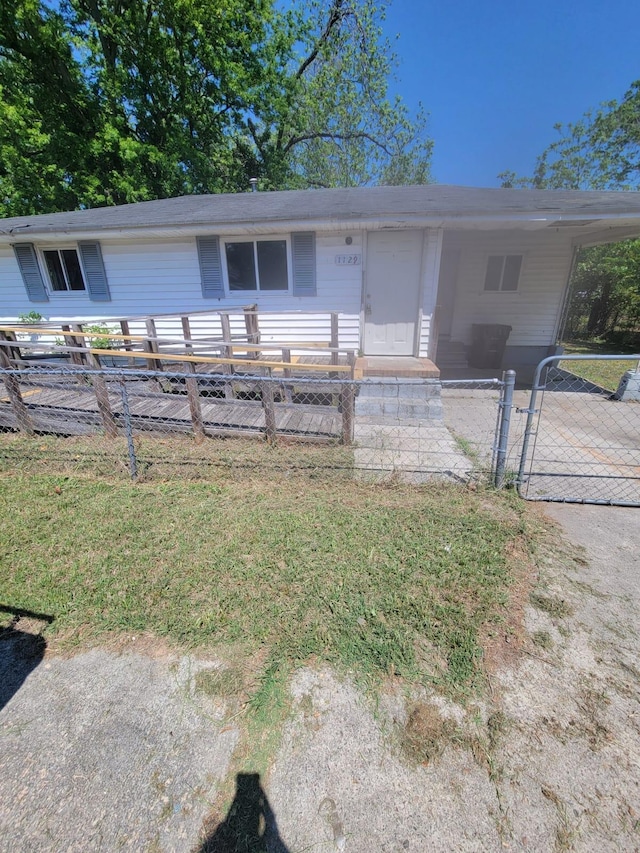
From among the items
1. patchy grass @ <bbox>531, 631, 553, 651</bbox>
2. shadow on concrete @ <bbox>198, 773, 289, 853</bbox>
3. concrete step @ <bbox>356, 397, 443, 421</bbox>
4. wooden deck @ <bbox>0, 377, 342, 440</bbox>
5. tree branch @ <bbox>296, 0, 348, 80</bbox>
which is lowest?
patchy grass @ <bbox>531, 631, 553, 651</bbox>

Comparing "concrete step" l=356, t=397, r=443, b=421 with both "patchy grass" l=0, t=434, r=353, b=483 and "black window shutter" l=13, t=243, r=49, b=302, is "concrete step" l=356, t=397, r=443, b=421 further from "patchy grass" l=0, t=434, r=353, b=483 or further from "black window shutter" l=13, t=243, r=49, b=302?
"black window shutter" l=13, t=243, r=49, b=302

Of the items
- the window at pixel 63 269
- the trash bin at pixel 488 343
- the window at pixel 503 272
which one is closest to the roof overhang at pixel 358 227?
the window at pixel 63 269

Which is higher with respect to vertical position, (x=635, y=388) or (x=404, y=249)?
(x=404, y=249)

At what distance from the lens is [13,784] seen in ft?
4.96

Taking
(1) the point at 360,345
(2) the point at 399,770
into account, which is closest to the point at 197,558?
(2) the point at 399,770

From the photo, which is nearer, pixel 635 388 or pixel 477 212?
pixel 477 212

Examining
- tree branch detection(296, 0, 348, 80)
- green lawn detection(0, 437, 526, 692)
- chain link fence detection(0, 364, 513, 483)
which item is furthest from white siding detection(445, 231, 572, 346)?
tree branch detection(296, 0, 348, 80)

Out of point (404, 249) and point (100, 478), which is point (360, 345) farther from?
point (100, 478)

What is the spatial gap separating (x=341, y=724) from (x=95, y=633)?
1.50m

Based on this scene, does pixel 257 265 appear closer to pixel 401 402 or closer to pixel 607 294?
pixel 401 402

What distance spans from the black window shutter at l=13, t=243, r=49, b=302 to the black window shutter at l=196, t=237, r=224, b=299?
13.9 feet

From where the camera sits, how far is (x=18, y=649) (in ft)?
6.89

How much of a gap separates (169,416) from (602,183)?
33.0 meters

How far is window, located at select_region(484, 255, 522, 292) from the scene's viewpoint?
355 inches
